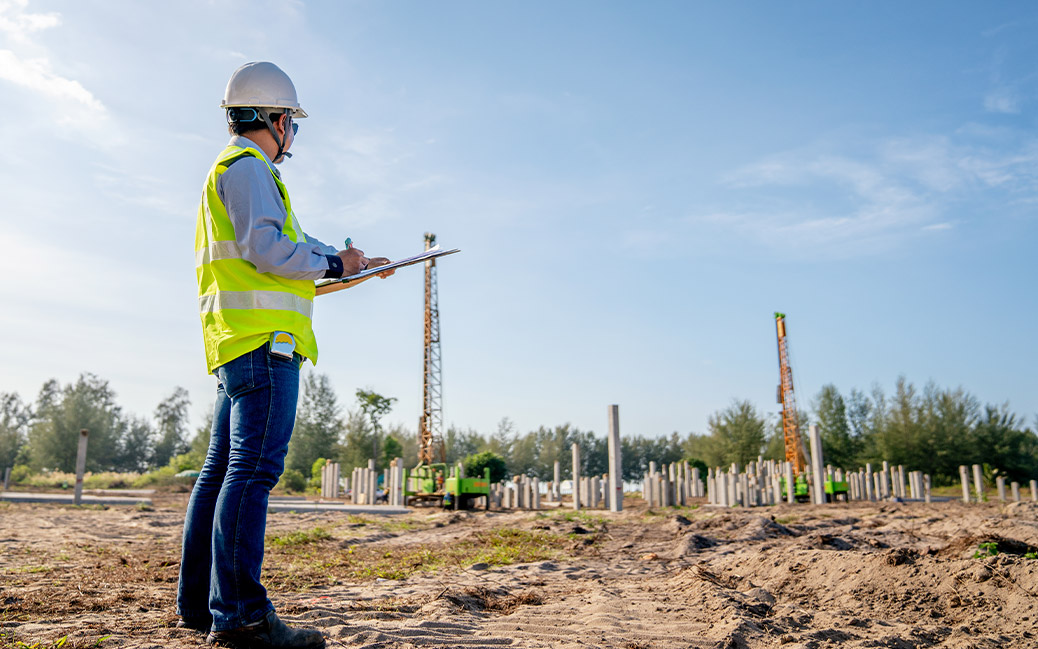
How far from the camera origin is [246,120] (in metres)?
2.89

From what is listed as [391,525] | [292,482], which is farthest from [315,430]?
[391,525]

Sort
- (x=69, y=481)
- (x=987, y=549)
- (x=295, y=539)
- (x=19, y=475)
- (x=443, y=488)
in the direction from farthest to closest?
(x=19, y=475) < (x=69, y=481) < (x=443, y=488) < (x=295, y=539) < (x=987, y=549)

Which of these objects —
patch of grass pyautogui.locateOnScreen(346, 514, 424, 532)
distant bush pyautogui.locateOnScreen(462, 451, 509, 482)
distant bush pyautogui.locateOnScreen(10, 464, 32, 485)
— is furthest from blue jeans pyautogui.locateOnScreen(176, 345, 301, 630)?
distant bush pyautogui.locateOnScreen(10, 464, 32, 485)

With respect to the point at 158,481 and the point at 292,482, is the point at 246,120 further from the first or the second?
the point at 292,482

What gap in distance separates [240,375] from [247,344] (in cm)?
11

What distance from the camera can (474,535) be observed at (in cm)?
852

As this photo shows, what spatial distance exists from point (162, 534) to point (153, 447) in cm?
7197

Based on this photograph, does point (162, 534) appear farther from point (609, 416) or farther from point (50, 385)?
point (50, 385)

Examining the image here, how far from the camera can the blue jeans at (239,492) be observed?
2.37 m

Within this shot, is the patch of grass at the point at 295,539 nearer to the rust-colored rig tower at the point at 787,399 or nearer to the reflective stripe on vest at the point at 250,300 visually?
the reflective stripe on vest at the point at 250,300

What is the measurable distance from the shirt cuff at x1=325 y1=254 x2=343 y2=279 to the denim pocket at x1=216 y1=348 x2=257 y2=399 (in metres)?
0.42

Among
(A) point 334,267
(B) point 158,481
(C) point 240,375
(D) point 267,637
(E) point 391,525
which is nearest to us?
(D) point 267,637

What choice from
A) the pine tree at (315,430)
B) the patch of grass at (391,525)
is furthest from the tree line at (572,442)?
the patch of grass at (391,525)

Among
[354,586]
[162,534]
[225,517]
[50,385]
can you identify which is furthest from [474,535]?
[50,385]
